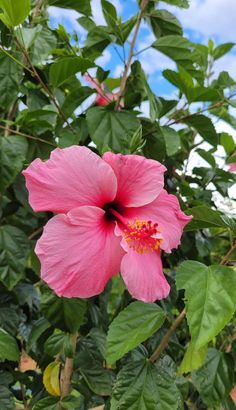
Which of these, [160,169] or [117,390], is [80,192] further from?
[117,390]

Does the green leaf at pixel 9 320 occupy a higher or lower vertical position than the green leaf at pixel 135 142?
lower

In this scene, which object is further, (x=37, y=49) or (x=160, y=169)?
(x=37, y=49)

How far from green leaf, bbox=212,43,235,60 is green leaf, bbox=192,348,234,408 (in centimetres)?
122

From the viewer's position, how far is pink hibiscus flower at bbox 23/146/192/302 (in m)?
A: 0.84

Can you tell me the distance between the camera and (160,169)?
2.91 feet

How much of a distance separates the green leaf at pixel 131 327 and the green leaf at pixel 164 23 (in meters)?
0.90

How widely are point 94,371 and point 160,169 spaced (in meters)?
0.61

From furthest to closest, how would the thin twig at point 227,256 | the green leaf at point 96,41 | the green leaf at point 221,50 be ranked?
1. the green leaf at point 221,50
2. the green leaf at point 96,41
3. the thin twig at point 227,256

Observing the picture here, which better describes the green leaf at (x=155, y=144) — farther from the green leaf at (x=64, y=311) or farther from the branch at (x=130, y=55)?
the green leaf at (x=64, y=311)

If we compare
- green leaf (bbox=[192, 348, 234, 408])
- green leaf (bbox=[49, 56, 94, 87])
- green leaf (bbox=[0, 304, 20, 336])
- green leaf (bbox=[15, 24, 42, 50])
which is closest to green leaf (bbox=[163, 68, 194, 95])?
green leaf (bbox=[49, 56, 94, 87])

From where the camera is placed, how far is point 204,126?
1377 mm

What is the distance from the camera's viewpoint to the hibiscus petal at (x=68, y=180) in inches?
33.1

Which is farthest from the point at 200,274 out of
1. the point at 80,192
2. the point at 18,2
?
the point at 18,2

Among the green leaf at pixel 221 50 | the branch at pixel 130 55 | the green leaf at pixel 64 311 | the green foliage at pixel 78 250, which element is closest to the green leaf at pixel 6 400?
the green foliage at pixel 78 250
